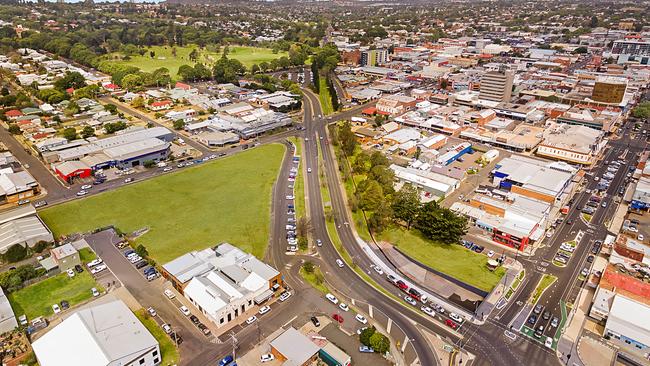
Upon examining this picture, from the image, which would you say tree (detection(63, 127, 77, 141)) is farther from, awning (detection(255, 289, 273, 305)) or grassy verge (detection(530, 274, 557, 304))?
grassy verge (detection(530, 274, 557, 304))

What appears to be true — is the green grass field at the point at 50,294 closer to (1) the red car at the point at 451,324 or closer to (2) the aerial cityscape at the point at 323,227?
(2) the aerial cityscape at the point at 323,227

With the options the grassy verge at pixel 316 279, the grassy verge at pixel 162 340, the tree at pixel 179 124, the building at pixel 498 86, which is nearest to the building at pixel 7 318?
the grassy verge at pixel 162 340

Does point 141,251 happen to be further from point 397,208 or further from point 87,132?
point 87,132

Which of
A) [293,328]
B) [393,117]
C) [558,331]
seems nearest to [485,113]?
[393,117]

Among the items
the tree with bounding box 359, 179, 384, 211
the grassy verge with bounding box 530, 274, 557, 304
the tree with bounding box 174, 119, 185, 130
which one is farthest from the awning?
the tree with bounding box 174, 119, 185, 130

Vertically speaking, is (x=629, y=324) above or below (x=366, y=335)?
above

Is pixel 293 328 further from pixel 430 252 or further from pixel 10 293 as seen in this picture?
pixel 10 293

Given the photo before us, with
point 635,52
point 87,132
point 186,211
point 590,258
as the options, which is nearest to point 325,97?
point 87,132
